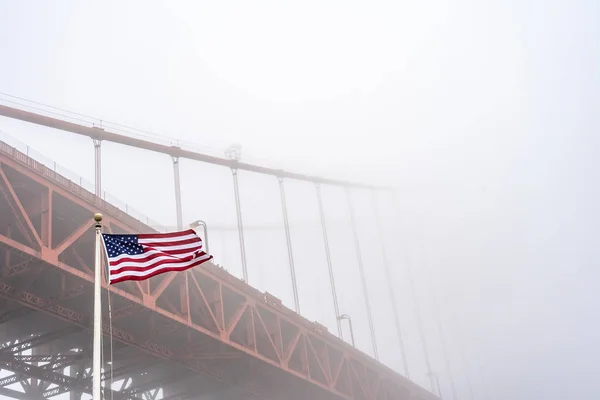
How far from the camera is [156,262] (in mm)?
18109

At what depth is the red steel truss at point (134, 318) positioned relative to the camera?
32.5 meters

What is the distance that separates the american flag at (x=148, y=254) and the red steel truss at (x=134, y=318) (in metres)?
12.2

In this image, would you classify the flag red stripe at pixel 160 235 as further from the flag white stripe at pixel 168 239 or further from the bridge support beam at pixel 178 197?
the bridge support beam at pixel 178 197

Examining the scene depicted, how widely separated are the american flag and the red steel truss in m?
12.2

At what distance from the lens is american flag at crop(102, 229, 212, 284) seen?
17.4 metres

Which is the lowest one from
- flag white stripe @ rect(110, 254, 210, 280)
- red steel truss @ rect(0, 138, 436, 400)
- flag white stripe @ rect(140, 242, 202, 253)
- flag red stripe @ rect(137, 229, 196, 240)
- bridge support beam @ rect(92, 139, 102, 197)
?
flag white stripe @ rect(110, 254, 210, 280)

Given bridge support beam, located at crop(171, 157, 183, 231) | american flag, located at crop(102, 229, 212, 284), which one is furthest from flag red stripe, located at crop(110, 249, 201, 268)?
bridge support beam, located at crop(171, 157, 183, 231)

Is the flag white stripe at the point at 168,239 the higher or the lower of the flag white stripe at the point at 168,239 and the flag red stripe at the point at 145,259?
the higher

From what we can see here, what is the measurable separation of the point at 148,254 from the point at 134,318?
23319mm

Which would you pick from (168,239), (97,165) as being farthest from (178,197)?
(168,239)

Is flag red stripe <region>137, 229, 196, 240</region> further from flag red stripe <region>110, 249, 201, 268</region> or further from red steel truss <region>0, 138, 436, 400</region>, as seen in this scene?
red steel truss <region>0, 138, 436, 400</region>

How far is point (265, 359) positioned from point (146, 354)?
7778 millimetres

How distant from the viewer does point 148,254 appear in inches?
713

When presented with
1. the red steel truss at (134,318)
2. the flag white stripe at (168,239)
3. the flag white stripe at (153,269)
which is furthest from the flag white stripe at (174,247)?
the red steel truss at (134,318)
